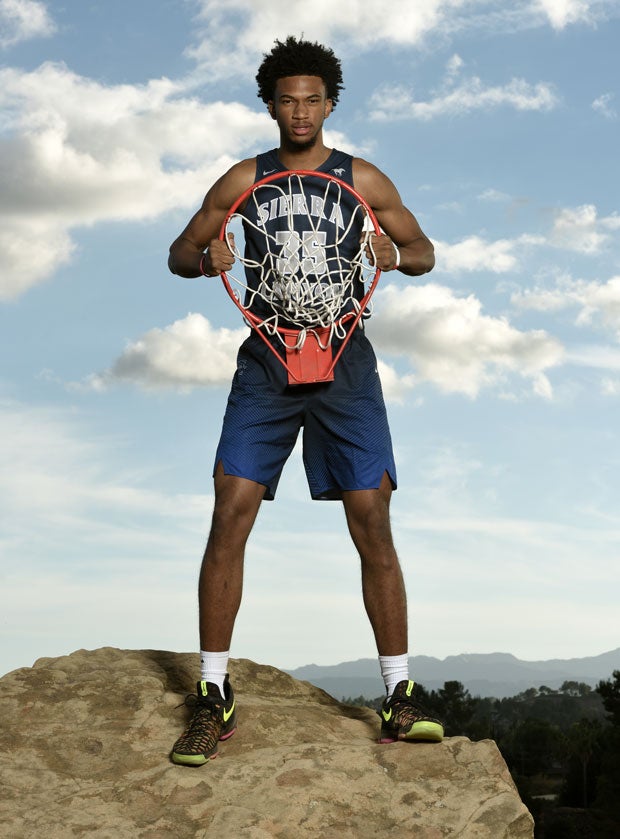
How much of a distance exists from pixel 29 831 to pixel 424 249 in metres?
3.74

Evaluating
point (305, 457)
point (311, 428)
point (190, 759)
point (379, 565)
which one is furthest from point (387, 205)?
point (190, 759)

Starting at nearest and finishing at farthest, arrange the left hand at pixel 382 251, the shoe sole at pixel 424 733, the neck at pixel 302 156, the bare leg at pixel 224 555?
1. the shoe sole at pixel 424 733
2. the bare leg at pixel 224 555
3. the left hand at pixel 382 251
4. the neck at pixel 302 156

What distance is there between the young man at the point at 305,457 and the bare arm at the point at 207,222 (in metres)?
0.05

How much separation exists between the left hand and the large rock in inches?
102

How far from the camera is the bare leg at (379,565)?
5605 millimetres

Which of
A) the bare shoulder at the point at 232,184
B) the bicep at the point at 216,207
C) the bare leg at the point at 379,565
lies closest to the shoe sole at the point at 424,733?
the bare leg at the point at 379,565

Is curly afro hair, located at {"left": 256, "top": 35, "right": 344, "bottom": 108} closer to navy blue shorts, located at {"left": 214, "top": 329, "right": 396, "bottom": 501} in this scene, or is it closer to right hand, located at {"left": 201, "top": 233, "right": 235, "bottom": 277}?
right hand, located at {"left": 201, "top": 233, "right": 235, "bottom": 277}

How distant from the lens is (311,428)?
5.70 meters

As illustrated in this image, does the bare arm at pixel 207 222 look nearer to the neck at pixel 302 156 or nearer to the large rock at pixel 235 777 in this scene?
the neck at pixel 302 156

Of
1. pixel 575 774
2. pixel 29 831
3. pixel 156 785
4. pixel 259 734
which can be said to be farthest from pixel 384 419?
pixel 575 774

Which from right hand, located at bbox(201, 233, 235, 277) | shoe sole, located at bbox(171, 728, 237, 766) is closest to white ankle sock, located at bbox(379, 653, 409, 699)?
shoe sole, located at bbox(171, 728, 237, 766)

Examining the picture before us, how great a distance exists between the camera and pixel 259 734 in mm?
5637

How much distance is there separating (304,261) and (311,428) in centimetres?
93

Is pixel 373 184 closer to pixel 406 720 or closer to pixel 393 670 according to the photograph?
pixel 393 670
